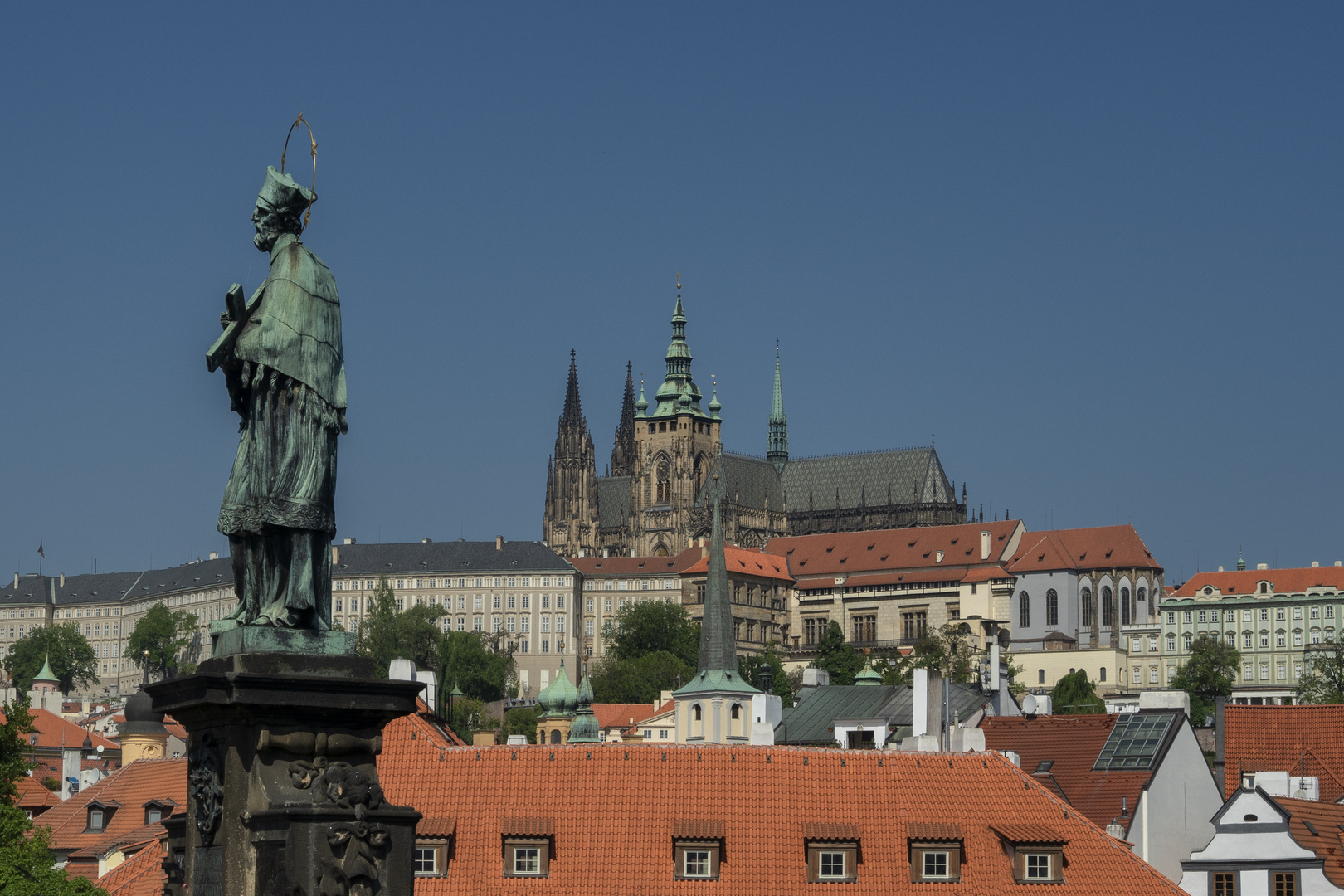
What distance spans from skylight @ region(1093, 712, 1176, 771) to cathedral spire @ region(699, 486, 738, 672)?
45301 millimetres

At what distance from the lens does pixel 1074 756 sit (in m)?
48.7

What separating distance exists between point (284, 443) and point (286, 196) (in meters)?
1.52

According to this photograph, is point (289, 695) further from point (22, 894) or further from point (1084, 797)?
point (1084, 797)

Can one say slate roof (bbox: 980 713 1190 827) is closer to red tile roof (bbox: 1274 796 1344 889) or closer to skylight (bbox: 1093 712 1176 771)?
skylight (bbox: 1093 712 1176 771)

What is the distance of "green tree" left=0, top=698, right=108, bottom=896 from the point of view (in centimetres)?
2452

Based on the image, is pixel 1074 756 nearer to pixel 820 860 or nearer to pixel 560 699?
pixel 820 860

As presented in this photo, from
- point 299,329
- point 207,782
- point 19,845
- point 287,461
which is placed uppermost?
point 299,329

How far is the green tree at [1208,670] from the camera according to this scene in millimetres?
174250

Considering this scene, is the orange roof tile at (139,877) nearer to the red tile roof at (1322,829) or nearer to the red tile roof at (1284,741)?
the red tile roof at (1322,829)

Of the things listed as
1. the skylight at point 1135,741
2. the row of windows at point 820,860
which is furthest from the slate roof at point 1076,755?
the row of windows at point 820,860

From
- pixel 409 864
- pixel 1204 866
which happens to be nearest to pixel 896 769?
pixel 1204 866

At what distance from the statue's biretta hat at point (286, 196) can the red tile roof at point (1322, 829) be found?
29.0m

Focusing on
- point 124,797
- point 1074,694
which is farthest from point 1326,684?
point 124,797

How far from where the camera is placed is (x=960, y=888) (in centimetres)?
3266
